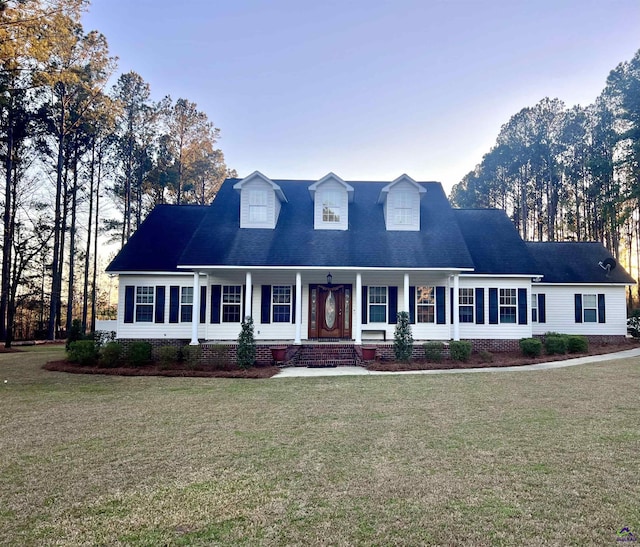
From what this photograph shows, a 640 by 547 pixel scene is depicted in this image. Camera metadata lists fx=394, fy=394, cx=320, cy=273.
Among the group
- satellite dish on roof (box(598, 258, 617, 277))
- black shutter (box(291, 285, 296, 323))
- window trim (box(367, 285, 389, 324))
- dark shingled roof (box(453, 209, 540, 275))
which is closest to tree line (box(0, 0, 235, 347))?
black shutter (box(291, 285, 296, 323))

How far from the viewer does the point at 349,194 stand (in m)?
17.4

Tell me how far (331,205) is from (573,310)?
12.8 meters

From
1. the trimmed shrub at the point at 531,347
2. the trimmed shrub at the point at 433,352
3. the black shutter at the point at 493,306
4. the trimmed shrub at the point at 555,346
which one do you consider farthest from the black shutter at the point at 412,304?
the trimmed shrub at the point at 555,346

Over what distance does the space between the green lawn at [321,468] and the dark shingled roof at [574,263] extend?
12241mm

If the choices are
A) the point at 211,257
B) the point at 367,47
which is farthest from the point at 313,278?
the point at 367,47

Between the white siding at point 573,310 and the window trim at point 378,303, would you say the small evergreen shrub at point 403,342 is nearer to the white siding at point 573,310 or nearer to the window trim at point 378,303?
the window trim at point 378,303

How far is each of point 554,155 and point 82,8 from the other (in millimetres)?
32188

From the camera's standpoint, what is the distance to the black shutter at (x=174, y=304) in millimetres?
15906

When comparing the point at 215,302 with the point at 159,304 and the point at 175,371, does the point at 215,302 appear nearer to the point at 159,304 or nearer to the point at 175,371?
the point at 159,304

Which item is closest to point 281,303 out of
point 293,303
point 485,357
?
point 293,303

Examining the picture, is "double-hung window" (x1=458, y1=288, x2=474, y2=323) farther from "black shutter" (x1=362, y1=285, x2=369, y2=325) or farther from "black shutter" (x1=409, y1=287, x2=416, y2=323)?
"black shutter" (x1=362, y1=285, x2=369, y2=325)

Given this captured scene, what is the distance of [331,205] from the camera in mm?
16781

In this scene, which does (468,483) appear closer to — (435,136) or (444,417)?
(444,417)

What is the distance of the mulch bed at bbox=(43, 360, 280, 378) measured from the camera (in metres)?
11.5
